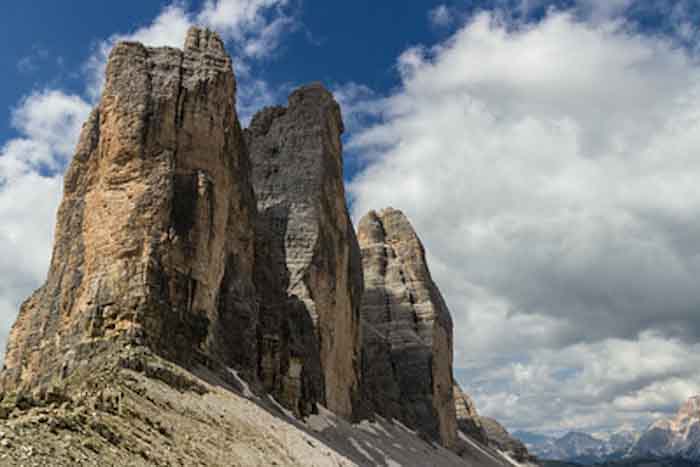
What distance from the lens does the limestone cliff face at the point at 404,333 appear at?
8794 centimetres

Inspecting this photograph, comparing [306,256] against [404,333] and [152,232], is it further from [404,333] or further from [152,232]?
[404,333]

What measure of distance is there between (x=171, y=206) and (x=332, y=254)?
Result: 2897cm

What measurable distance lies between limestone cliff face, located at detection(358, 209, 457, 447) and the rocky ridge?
39.0ft

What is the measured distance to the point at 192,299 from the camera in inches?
1650

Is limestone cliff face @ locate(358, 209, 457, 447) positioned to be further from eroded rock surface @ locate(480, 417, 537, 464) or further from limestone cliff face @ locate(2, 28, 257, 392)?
limestone cliff face @ locate(2, 28, 257, 392)

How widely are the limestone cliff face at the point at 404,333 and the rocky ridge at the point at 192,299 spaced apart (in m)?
11.9

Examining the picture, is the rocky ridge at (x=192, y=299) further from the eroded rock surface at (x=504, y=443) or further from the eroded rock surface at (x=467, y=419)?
the eroded rock surface at (x=504, y=443)

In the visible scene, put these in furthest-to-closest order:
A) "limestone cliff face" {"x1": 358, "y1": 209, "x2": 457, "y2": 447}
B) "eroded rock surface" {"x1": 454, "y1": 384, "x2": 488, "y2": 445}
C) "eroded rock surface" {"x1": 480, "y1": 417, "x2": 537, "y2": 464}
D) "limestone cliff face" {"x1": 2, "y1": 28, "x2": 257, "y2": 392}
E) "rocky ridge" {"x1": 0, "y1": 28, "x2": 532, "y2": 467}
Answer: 1. "eroded rock surface" {"x1": 480, "y1": 417, "x2": 537, "y2": 464}
2. "eroded rock surface" {"x1": 454, "y1": 384, "x2": 488, "y2": 445}
3. "limestone cliff face" {"x1": 358, "y1": 209, "x2": 457, "y2": 447}
4. "limestone cliff face" {"x1": 2, "y1": 28, "x2": 257, "y2": 392}
5. "rocky ridge" {"x1": 0, "y1": 28, "x2": 532, "y2": 467}

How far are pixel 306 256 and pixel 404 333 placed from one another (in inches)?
1356

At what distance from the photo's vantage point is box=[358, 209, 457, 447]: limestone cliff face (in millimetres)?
87938

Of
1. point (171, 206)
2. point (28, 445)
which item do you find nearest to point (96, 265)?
point (171, 206)

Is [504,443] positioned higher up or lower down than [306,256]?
lower down

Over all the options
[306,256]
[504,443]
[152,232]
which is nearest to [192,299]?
[152,232]

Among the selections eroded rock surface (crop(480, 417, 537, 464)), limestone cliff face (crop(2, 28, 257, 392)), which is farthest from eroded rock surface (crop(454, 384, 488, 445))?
limestone cliff face (crop(2, 28, 257, 392))
